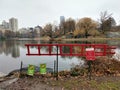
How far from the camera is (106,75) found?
6922 mm

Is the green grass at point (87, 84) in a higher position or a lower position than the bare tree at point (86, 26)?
lower

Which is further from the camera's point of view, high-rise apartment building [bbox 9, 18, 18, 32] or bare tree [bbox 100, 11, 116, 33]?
high-rise apartment building [bbox 9, 18, 18, 32]

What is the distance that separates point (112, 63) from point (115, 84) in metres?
2.11

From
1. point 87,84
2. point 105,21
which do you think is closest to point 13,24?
point 105,21

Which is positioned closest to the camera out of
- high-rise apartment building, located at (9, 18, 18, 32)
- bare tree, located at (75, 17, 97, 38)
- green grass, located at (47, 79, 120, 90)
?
green grass, located at (47, 79, 120, 90)

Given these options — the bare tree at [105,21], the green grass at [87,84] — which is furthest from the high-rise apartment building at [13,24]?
the green grass at [87,84]


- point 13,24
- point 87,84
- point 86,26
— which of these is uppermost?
point 13,24

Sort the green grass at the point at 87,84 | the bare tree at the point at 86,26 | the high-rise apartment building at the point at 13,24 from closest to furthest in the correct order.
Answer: the green grass at the point at 87,84 < the bare tree at the point at 86,26 < the high-rise apartment building at the point at 13,24

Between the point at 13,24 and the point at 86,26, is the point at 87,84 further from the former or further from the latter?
the point at 13,24

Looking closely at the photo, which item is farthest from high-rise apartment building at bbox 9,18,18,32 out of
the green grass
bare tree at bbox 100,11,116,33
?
the green grass

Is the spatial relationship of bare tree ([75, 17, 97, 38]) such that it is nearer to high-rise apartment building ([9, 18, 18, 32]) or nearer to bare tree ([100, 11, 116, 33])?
bare tree ([100, 11, 116, 33])

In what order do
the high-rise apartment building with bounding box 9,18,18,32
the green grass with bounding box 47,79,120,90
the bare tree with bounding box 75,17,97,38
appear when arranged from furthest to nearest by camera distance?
the high-rise apartment building with bounding box 9,18,18,32
the bare tree with bounding box 75,17,97,38
the green grass with bounding box 47,79,120,90

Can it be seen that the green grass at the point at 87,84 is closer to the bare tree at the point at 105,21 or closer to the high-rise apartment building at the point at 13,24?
the bare tree at the point at 105,21

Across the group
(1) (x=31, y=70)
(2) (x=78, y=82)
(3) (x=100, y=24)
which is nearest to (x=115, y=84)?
(2) (x=78, y=82)
